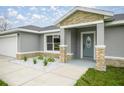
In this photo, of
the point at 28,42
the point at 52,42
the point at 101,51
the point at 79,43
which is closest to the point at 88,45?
the point at 79,43

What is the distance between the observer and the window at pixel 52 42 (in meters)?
10.9

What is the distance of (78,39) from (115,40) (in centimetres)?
332

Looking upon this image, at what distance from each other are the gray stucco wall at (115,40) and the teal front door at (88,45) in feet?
5.57

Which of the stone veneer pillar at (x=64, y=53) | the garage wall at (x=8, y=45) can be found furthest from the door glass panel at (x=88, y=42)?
the garage wall at (x=8, y=45)

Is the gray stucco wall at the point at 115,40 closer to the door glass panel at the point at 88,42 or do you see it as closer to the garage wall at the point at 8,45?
the door glass panel at the point at 88,42

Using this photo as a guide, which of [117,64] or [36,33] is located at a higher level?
[36,33]

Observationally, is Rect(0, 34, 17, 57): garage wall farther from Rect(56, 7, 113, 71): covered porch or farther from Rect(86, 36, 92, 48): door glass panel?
Rect(86, 36, 92, 48): door glass panel

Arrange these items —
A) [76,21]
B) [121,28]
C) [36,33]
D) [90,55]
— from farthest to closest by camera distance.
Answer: [36,33]
[90,55]
[76,21]
[121,28]

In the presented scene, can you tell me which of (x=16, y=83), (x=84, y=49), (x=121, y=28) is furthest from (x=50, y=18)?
(x=16, y=83)

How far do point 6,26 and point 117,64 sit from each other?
20859 mm

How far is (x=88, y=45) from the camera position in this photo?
31.1 ft

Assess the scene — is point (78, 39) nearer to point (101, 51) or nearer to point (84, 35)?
point (84, 35)
